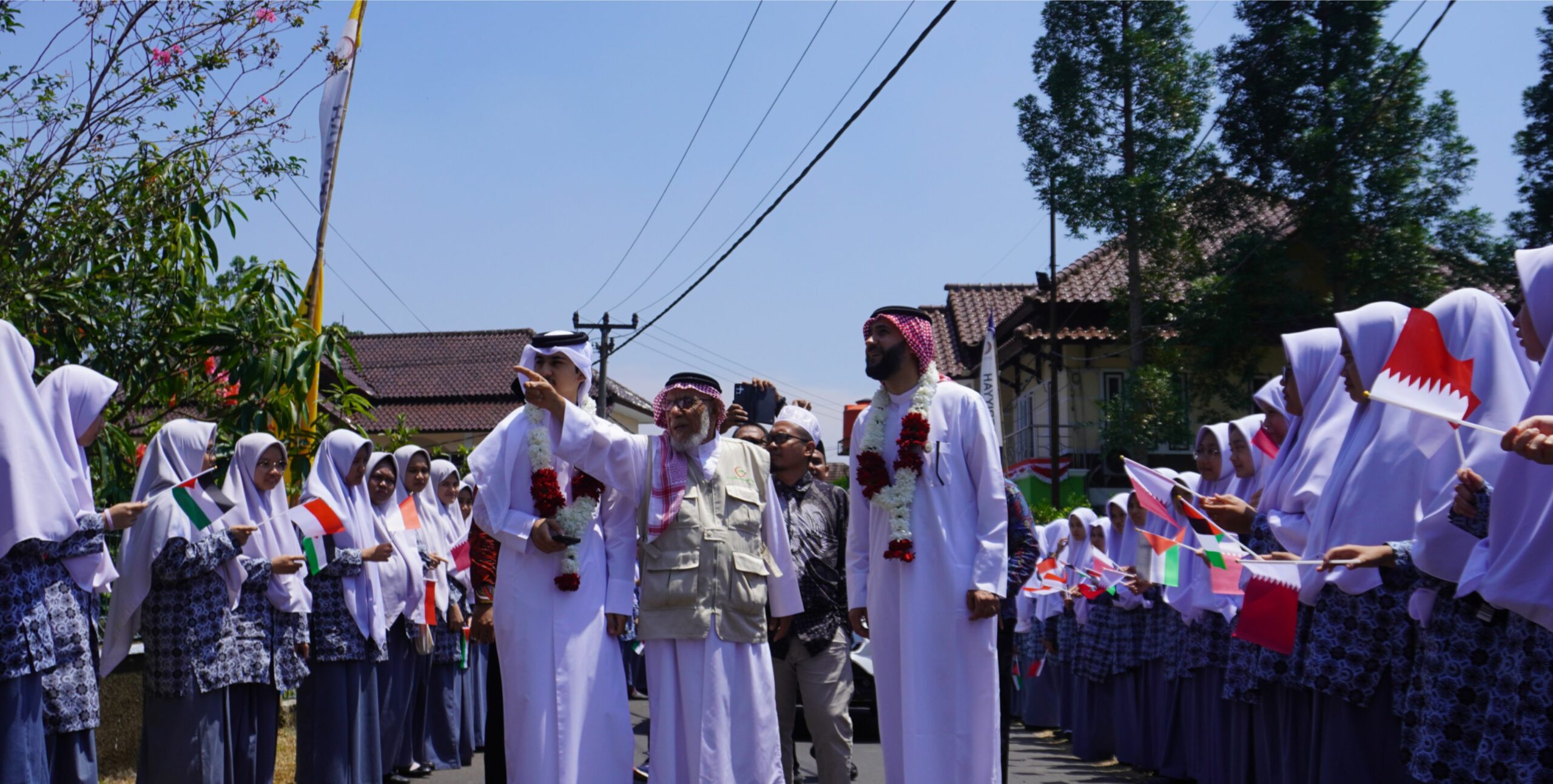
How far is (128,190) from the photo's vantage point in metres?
8.52

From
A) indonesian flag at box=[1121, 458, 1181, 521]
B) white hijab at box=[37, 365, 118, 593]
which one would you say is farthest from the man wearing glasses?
white hijab at box=[37, 365, 118, 593]

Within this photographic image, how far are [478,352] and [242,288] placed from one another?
37685mm

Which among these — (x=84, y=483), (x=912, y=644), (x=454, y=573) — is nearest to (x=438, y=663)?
(x=454, y=573)

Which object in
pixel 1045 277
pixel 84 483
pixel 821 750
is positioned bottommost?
pixel 821 750

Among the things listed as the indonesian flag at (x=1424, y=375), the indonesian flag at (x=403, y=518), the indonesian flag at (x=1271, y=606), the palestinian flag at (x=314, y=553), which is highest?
the indonesian flag at (x=1424, y=375)

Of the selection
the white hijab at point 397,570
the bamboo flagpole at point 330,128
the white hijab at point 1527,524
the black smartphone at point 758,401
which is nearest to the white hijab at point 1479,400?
the white hijab at point 1527,524

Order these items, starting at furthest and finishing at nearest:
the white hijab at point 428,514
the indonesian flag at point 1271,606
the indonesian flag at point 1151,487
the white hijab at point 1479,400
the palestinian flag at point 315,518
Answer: the white hijab at point 428,514
the palestinian flag at point 315,518
the indonesian flag at point 1151,487
the indonesian flag at point 1271,606
the white hijab at point 1479,400

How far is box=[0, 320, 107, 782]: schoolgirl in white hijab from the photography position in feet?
17.6

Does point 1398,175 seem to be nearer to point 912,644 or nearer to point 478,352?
point 912,644

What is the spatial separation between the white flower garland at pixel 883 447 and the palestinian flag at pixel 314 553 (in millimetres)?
3685

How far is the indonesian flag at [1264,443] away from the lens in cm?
771

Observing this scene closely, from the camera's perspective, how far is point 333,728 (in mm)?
8664

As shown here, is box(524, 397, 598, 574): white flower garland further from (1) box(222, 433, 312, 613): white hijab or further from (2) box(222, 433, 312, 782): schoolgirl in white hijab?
(1) box(222, 433, 312, 613): white hijab

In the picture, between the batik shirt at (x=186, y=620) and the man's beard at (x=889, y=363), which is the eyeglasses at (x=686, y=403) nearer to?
the man's beard at (x=889, y=363)
